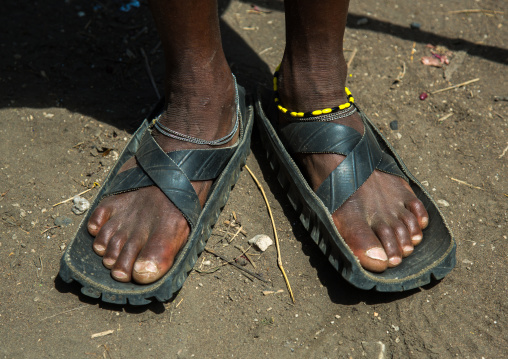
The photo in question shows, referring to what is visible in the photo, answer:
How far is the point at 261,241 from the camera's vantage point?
1.80 meters

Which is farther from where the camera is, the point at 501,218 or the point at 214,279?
the point at 501,218

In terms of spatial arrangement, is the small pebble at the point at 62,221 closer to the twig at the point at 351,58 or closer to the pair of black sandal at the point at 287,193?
the pair of black sandal at the point at 287,193

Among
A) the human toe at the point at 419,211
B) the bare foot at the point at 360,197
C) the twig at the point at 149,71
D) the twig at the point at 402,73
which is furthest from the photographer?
the twig at the point at 402,73

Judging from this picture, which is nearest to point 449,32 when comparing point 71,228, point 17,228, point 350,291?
point 350,291

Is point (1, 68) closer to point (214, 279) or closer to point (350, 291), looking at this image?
point (214, 279)

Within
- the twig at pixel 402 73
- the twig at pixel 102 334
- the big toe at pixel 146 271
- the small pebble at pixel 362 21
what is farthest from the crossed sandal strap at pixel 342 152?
the small pebble at pixel 362 21

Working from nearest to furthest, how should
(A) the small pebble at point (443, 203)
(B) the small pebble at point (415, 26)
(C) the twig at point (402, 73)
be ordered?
(A) the small pebble at point (443, 203) < (C) the twig at point (402, 73) < (B) the small pebble at point (415, 26)

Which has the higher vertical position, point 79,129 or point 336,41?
point 336,41

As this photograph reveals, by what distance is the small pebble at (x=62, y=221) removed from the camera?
6.03ft

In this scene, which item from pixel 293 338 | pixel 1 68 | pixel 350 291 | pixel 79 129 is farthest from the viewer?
pixel 1 68

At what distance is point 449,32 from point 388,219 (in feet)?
5.25

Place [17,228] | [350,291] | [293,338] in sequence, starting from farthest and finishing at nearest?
1. [17,228]
2. [350,291]
3. [293,338]

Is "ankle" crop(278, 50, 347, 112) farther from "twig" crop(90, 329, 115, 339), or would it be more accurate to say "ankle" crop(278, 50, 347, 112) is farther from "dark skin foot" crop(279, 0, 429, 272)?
"twig" crop(90, 329, 115, 339)

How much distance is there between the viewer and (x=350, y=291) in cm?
168
